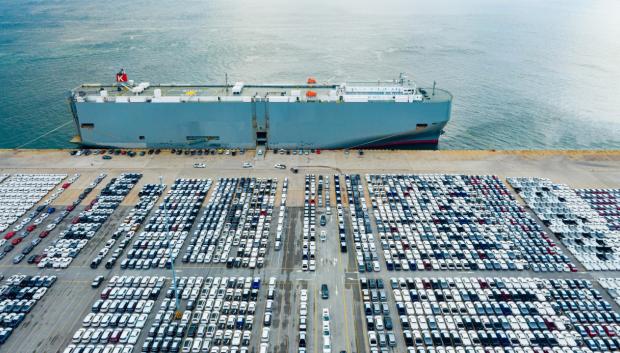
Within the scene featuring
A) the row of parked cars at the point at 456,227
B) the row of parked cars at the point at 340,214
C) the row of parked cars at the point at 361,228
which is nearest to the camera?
the row of parked cars at the point at 361,228

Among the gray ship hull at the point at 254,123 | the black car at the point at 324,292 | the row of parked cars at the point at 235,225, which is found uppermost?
the gray ship hull at the point at 254,123

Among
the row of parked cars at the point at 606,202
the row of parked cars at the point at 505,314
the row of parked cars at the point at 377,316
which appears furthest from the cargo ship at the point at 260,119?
the row of parked cars at the point at 505,314

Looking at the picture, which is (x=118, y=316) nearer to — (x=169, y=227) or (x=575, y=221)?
(x=169, y=227)

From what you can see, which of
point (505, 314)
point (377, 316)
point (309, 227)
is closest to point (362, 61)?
point (309, 227)

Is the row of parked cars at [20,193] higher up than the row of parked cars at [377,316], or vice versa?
the row of parked cars at [20,193]

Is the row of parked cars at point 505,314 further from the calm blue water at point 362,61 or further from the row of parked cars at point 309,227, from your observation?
the calm blue water at point 362,61

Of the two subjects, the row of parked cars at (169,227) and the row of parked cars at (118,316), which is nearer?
the row of parked cars at (118,316)
